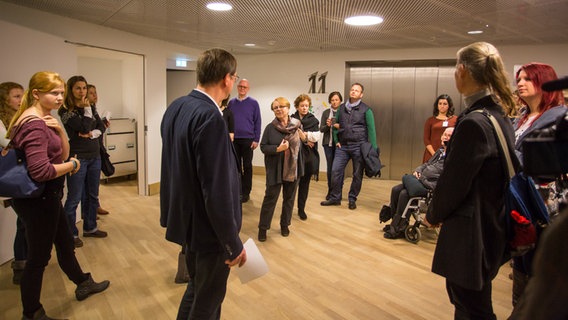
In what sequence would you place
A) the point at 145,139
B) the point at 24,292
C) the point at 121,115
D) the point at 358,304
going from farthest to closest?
the point at 121,115 < the point at 145,139 < the point at 358,304 < the point at 24,292

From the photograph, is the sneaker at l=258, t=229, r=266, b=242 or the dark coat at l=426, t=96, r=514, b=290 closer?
the dark coat at l=426, t=96, r=514, b=290

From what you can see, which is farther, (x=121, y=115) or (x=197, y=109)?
(x=121, y=115)

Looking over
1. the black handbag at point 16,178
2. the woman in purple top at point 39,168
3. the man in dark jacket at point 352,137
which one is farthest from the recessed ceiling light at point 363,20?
the black handbag at point 16,178

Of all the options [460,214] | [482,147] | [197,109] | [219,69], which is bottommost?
[460,214]

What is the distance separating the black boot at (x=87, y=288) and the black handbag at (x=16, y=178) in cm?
95

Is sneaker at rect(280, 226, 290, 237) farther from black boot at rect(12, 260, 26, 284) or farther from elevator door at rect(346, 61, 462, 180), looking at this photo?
elevator door at rect(346, 61, 462, 180)

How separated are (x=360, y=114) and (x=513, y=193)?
396 cm

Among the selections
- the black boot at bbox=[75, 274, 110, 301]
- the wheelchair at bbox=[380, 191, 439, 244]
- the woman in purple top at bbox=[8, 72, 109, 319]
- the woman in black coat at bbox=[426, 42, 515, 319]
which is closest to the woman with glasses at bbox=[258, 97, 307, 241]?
the wheelchair at bbox=[380, 191, 439, 244]

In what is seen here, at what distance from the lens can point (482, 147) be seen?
1.62m

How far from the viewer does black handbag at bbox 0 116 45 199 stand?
2.24 metres

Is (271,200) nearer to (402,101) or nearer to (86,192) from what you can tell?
(86,192)

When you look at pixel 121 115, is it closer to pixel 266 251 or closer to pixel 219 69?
pixel 266 251

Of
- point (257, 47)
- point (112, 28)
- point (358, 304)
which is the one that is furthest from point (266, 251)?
point (257, 47)

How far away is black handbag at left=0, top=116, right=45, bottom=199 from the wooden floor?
0.97 m
